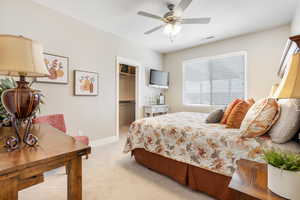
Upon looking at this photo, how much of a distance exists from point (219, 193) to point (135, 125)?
4.66 ft

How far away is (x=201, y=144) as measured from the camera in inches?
64.8

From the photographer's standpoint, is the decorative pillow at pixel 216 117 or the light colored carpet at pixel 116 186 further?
the decorative pillow at pixel 216 117

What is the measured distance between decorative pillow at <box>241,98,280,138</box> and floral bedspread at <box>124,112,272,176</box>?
75 millimetres

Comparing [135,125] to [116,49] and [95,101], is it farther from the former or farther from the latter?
→ [116,49]

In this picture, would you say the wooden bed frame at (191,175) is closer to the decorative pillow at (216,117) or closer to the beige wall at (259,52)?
the decorative pillow at (216,117)

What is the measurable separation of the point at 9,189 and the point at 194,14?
3243 millimetres

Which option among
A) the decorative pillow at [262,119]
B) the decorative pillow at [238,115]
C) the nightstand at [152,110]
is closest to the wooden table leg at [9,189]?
the decorative pillow at [262,119]

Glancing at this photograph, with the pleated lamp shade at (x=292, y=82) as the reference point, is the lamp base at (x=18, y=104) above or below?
below

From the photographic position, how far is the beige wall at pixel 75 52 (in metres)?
2.29

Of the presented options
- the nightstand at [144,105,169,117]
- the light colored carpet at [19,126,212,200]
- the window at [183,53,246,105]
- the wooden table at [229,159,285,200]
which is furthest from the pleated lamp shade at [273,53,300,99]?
the nightstand at [144,105,169,117]

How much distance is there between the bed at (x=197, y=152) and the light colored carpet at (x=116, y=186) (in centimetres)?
13

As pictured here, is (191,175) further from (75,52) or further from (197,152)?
(75,52)

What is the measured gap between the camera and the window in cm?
383

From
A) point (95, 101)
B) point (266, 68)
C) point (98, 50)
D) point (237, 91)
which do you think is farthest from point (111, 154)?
point (266, 68)
